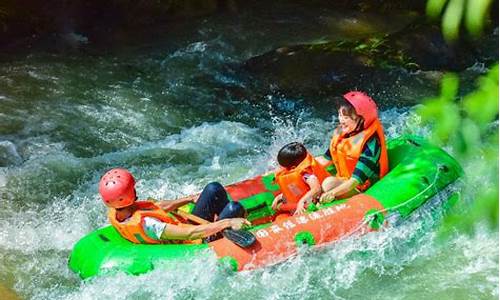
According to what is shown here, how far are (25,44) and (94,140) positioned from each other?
2.75 m

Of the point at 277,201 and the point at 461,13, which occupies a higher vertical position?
the point at 461,13

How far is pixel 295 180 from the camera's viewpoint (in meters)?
4.87

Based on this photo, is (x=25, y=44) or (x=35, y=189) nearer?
(x=35, y=189)

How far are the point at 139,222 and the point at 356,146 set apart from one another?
159 cm

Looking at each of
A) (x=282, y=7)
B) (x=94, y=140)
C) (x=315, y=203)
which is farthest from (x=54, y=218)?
(x=282, y=7)

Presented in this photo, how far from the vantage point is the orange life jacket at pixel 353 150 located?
15.9 feet

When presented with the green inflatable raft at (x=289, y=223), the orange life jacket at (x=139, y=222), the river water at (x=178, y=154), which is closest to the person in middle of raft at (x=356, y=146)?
the green inflatable raft at (x=289, y=223)

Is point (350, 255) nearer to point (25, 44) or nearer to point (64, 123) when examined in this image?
point (64, 123)

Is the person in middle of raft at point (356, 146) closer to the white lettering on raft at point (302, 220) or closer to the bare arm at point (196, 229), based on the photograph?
the white lettering on raft at point (302, 220)

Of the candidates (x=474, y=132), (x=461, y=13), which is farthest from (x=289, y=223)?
(x=461, y=13)

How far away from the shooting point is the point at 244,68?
875 centimetres

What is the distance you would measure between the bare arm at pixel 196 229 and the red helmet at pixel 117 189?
0.32m

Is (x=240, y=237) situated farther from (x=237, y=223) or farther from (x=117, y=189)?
(x=117, y=189)

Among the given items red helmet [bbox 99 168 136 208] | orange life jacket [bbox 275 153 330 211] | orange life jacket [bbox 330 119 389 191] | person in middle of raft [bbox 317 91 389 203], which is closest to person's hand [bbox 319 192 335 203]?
person in middle of raft [bbox 317 91 389 203]
